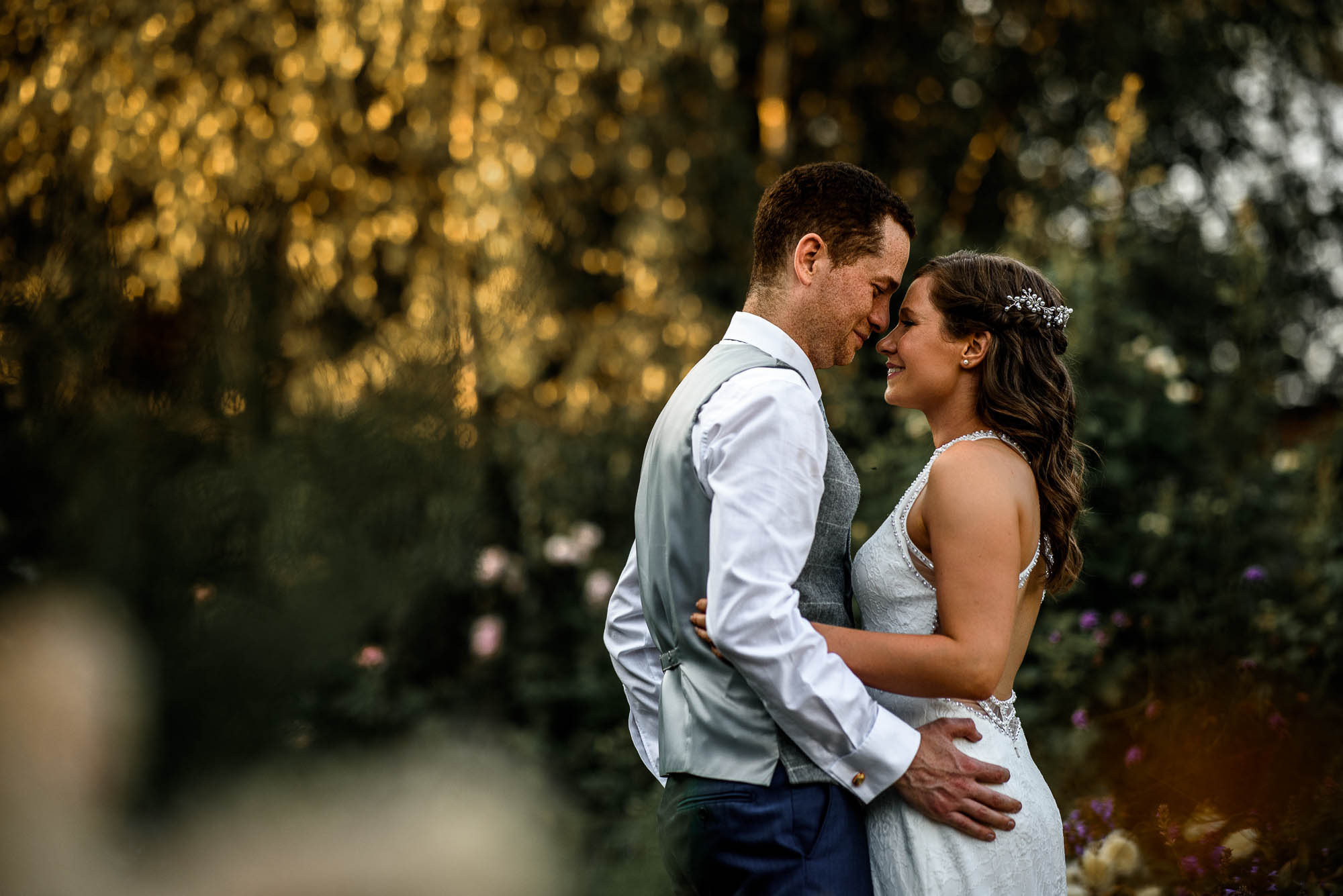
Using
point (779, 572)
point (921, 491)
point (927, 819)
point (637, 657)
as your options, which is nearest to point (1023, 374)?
point (921, 491)

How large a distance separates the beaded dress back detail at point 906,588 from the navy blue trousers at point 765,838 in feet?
1.03

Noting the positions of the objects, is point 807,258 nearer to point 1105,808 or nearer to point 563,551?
point 1105,808

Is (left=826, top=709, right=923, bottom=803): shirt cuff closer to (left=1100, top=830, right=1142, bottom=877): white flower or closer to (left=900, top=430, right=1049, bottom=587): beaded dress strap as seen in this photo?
(left=900, top=430, right=1049, bottom=587): beaded dress strap

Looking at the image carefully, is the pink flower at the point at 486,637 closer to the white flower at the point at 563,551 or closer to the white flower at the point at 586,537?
the white flower at the point at 563,551

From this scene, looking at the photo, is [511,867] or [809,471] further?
[511,867]

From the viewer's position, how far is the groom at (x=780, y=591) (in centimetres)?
159

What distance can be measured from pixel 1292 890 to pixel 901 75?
5644 millimetres

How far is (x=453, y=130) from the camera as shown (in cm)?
553

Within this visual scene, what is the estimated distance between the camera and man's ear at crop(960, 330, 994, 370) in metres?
1.98

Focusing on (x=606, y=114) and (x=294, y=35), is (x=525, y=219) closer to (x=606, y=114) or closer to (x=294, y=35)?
(x=606, y=114)

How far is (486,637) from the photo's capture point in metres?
3.92

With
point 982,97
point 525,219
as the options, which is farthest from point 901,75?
point 525,219

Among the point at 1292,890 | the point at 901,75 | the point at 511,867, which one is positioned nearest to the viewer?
the point at 1292,890

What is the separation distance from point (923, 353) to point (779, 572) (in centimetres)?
65
